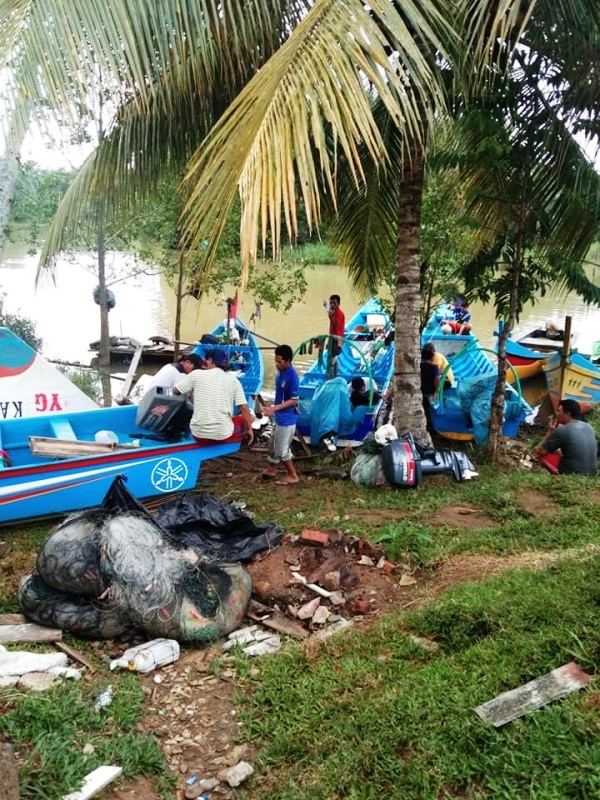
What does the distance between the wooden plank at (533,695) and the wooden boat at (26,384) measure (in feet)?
19.8

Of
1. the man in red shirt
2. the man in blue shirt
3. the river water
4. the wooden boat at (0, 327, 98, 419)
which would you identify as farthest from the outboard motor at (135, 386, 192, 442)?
the river water

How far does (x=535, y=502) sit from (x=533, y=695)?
3.29 meters

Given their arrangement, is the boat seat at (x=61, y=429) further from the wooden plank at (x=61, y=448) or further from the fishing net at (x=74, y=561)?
the fishing net at (x=74, y=561)

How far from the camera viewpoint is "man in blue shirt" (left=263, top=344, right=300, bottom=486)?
7148 mm

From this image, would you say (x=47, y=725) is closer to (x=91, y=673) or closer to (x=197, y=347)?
(x=91, y=673)

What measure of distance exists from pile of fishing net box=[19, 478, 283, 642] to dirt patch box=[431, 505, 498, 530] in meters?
1.94

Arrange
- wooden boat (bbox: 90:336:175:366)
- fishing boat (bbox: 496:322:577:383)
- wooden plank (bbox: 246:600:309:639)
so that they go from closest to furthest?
wooden plank (bbox: 246:600:309:639), fishing boat (bbox: 496:322:577:383), wooden boat (bbox: 90:336:175:366)

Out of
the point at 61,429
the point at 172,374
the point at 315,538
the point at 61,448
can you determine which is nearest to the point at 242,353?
the point at 172,374

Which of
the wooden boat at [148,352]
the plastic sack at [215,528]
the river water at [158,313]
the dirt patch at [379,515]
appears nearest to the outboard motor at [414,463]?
the dirt patch at [379,515]

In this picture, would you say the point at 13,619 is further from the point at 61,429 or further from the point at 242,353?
the point at 242,353

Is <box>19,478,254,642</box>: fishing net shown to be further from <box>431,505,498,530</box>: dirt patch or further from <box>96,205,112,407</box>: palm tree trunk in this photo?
<box>96,205,112,407</box>: palm tree trunk

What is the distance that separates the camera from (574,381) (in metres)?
Result: 11.1

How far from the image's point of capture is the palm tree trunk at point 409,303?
6.75 metres

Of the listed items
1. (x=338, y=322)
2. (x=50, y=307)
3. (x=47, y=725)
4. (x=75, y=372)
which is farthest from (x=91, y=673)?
(x=50, y=307)
